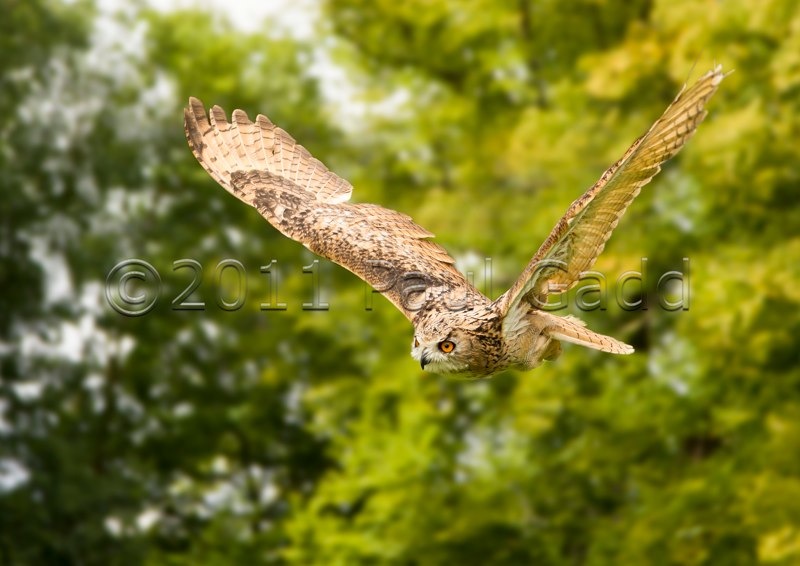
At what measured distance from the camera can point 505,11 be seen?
552 inches

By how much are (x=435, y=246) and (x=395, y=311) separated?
6.83 meters

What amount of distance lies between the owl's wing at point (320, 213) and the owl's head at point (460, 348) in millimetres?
503

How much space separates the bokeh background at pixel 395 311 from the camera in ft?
40.0

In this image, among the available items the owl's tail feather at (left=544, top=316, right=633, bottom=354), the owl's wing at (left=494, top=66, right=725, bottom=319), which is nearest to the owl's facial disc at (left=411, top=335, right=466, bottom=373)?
the owl's wing at (left=494, top=66, right=725, bottom=319)

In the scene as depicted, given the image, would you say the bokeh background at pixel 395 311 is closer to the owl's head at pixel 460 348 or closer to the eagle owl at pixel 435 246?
the eagle owl at pixel 435 246

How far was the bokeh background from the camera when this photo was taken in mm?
12188

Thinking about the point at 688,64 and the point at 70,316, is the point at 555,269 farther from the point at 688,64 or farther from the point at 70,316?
the point at 70,316

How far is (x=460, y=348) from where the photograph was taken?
5207 mm

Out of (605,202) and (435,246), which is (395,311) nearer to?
(435,246)

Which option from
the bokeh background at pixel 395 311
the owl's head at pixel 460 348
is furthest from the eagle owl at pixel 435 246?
the bokeh background at pixel 395 311

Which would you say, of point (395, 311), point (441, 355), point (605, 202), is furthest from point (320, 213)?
point (395, 311)

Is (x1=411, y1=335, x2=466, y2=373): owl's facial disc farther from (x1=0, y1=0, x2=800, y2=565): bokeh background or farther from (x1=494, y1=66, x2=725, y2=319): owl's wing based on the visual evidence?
(x1=0, y1=0, x2=800, y2=565): bokeh background

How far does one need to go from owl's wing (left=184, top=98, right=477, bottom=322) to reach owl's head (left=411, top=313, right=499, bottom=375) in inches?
19.8

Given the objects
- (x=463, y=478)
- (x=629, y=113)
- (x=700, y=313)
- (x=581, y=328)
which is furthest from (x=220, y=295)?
(x=581, y=328)
